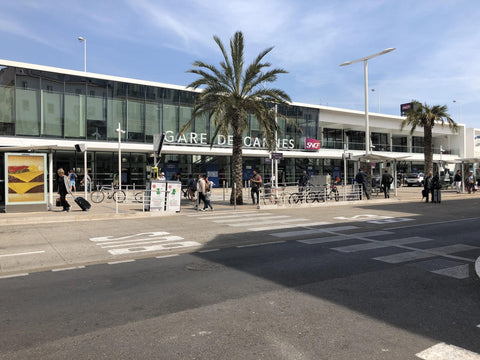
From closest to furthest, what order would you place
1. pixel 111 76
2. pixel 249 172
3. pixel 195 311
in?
pixel 195 311 → pixel 111 76 → pixel 249 172

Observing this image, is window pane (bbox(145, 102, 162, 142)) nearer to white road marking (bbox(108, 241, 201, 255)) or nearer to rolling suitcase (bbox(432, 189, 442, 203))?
rolling suitcase (bbox(432, 189, 442, 203))

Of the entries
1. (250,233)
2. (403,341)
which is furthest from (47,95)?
(403,341)

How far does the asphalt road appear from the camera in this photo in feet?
11.9

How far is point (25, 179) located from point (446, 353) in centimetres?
1588

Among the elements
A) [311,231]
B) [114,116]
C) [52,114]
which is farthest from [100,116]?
[311,231]

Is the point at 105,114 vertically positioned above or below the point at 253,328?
above

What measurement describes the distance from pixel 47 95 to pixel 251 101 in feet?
61.1

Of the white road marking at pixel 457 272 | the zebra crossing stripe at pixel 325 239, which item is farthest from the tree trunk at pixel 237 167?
the white road marking at pixel 457 272

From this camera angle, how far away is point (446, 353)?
11.3 feet

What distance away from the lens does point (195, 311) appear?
4.54 metres

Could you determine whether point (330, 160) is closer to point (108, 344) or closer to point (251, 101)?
point (251, 101)

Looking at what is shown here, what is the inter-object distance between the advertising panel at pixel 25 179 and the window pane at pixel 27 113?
1559 centimetres

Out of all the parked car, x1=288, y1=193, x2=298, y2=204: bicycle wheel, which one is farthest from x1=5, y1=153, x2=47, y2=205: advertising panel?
the parked car

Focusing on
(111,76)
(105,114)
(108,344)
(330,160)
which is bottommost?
(108,344)
